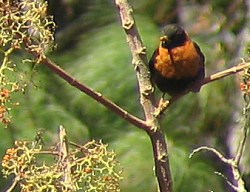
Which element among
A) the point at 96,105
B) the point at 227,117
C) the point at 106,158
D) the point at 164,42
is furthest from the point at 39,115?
the point at 106,158

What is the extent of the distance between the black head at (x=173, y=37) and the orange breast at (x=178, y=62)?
0.01 metres

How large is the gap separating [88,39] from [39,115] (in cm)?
30

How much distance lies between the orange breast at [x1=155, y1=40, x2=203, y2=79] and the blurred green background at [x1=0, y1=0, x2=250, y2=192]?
67cm

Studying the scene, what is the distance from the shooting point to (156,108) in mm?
984

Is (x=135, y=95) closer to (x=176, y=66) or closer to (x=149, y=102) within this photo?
(x=176, y=66)

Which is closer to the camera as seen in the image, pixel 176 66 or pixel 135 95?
pixel 176 66

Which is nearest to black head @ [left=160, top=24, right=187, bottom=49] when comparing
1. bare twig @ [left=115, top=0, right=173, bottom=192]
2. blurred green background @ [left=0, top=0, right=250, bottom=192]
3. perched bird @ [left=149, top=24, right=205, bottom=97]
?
perched bird @ [left=149, top=24, right=205, bottom=97]

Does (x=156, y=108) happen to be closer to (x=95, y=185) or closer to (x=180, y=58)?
(x=95, y=185)

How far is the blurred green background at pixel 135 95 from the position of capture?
7.00 ft

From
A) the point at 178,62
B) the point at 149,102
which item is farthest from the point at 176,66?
the point at 149,102

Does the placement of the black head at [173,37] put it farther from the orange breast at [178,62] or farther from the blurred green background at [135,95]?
the blurred green background at [135,95]

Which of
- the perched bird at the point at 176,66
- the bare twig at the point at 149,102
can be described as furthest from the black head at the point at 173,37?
the bare twig at the point at 149,102

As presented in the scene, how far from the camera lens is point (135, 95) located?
2207mm

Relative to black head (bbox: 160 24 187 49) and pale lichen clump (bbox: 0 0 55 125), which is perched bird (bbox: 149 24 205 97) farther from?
pale lichen clump (bbox: 0 0 55 125)
